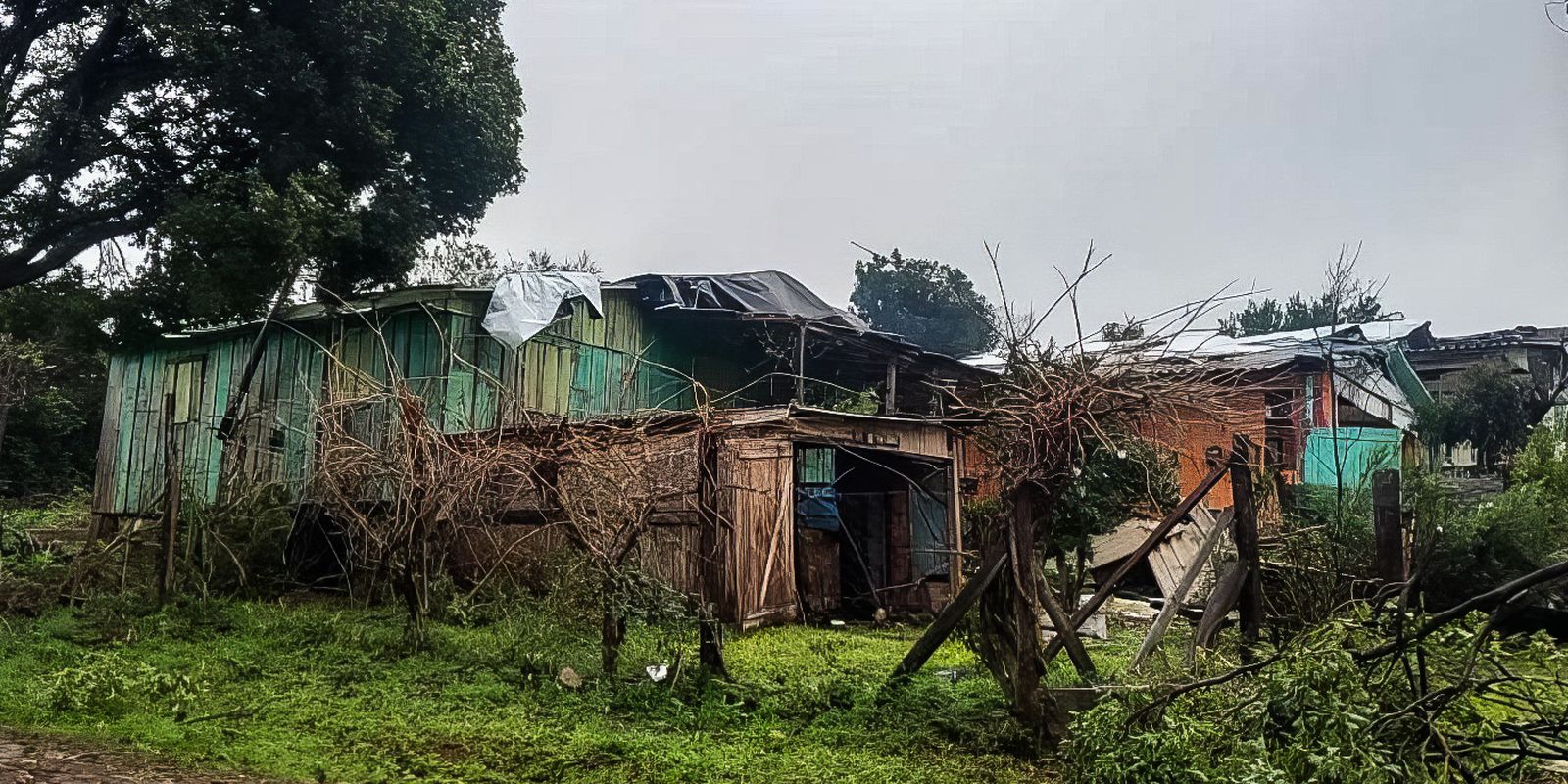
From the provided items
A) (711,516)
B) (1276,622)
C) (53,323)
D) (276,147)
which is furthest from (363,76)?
(1276,622)

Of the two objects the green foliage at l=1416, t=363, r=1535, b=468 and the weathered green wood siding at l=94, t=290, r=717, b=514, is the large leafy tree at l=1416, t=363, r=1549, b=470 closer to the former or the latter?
the green foliage at l=1416, t=363, r=1535, b=468

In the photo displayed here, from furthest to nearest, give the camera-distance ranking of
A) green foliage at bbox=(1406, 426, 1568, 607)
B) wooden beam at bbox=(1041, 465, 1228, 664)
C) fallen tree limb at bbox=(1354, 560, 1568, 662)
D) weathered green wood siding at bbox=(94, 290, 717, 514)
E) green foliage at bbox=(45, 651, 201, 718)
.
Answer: weathered green wood siding at bbox=(94, 290, 717, 514) → green foliage at bbox=(1406, 426, 1568, 607) → green foliage at bbox=(45, 651, 201, 718) → wooden beam at bbox=(1041, 465, 1228, 664) → fallen tree limb at bbox=(1354, 560, 1568, 662)

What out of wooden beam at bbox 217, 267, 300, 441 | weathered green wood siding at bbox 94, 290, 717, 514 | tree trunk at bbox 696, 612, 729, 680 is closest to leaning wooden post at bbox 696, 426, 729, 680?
tree trunk at bbox 696, 612, 729, 680

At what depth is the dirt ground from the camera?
17.1 ft

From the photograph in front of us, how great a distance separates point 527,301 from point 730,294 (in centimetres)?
348

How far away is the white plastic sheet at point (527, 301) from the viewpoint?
12984 millimetres

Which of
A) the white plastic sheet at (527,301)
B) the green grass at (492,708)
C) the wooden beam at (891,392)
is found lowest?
the green grass at (492,708)

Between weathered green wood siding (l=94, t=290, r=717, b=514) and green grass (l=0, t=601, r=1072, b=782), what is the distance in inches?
147

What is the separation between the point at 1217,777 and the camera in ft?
12.8

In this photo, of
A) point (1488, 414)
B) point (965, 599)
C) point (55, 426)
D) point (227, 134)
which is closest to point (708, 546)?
point (965, 599)

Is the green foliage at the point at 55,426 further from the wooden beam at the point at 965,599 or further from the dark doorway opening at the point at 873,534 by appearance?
the wooden beam at the point at 965,599

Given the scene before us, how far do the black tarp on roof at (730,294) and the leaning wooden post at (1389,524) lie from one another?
25.7 ft

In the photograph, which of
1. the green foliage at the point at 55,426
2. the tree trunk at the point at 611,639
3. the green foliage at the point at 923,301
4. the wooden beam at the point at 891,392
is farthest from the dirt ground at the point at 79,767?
the green foliage at the point at 923,301

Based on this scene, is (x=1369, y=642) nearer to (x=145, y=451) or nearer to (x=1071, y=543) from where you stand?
(x=1071, y=543)
